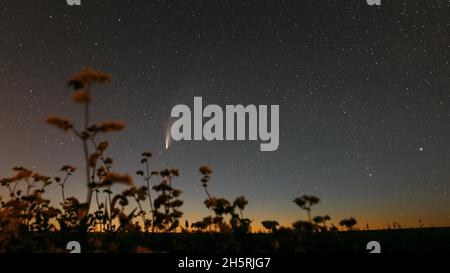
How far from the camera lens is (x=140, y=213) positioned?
671 centimetres

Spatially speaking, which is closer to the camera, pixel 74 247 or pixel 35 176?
pixel 74 247

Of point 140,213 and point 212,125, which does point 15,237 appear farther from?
point 212,125

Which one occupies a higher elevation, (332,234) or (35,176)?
(35,176)

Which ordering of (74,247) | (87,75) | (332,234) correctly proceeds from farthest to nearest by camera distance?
(332,234) < (74,247) < (87,75)

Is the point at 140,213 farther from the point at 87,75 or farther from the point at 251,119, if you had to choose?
the point at 87,75

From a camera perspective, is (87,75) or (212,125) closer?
(87,75)

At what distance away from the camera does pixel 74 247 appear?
4926 millimetres

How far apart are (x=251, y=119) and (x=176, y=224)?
6.61ft

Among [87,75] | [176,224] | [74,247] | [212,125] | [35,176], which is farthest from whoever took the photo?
[35,176]
